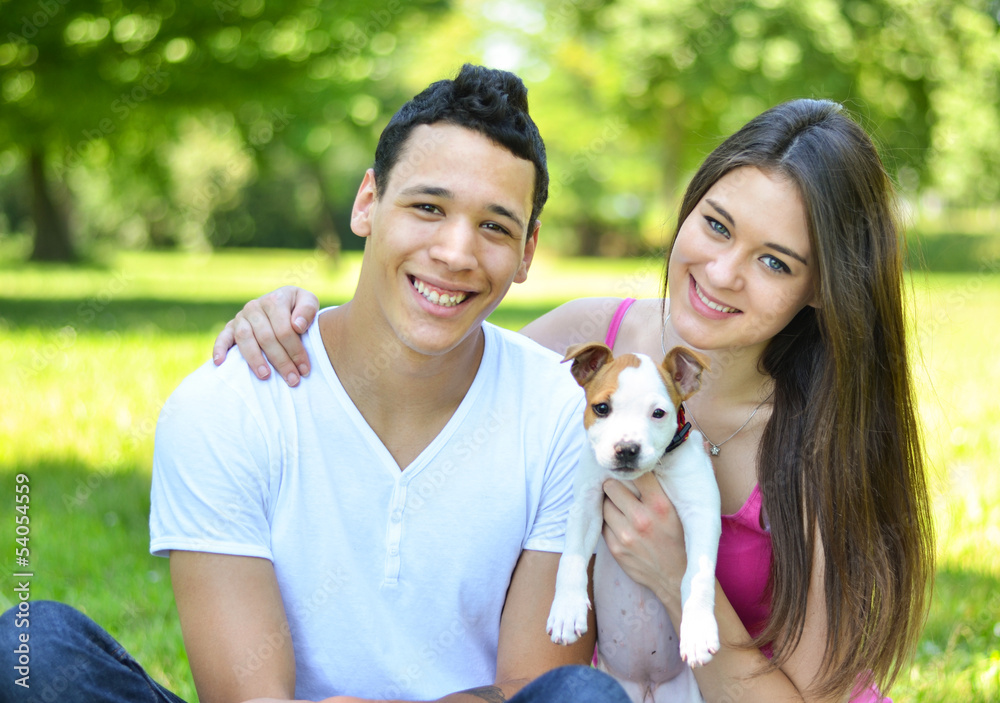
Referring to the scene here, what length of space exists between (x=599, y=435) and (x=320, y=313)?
108 centimetres

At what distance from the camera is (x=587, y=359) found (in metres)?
2.78

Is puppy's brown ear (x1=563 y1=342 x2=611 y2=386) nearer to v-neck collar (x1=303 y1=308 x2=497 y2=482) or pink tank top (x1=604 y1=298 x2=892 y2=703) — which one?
v-neck collar (x1=303 y1=308 x2=497 y2=482)

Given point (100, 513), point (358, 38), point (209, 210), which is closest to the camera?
point (100, 513)

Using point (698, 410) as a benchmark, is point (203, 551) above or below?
below

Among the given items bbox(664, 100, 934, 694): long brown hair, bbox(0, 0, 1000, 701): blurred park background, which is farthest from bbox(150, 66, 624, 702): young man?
bbox(0, 0, 1000, 701): blurred park background

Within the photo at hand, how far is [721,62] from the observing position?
→ 18.9 m

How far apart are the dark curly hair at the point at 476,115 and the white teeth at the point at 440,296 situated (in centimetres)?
37

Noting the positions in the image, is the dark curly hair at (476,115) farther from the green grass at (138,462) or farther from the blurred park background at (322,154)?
the green grass at (138,462)

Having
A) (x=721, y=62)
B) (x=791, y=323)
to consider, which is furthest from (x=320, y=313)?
(x=721, y=62)

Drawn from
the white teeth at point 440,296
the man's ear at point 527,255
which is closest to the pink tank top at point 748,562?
the man's ear at point 527,255

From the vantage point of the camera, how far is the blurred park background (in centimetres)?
499

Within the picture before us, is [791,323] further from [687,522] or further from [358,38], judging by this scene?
[358,38]

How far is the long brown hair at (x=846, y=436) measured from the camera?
113 inches

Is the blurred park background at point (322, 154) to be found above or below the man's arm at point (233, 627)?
above
